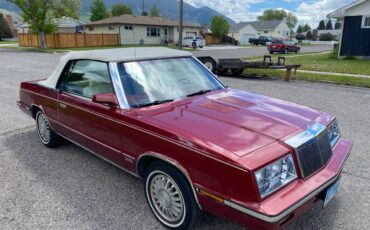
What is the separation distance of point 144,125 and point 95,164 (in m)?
1.73

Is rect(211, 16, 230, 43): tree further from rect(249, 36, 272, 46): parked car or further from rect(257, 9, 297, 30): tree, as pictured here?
rect(257, 9, 297, 30): tree

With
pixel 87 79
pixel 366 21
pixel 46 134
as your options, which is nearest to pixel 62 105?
pixel 87 79

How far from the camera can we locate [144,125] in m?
2.79

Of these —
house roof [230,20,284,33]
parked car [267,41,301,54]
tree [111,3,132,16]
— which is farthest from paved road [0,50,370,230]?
tree [111,3,132,16]

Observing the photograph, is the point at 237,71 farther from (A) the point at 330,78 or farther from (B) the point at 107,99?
(B) the point at 107,99

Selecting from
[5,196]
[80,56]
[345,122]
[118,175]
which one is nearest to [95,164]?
[118,175]

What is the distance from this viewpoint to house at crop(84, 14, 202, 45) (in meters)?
42.0

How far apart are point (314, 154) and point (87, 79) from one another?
279 cm

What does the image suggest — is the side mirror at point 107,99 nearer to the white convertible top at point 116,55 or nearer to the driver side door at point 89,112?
the driver side door at point 89,112

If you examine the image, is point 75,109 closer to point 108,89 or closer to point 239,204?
point 108,89

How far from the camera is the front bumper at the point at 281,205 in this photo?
80.5 inches

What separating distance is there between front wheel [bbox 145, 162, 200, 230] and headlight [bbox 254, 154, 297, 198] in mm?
650

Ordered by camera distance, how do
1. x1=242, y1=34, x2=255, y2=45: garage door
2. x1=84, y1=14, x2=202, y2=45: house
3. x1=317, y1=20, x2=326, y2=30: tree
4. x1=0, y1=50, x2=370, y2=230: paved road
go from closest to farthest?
1. x1=0, y1=50, x2=370, y2=230: paved road
2. x1=84, y1=14, x2=202, y2=45: house
3. x1=242, y1=34, x2=255, y2=45: garage door
4. x1=317, y1=20, x2=326, y2=30: tree

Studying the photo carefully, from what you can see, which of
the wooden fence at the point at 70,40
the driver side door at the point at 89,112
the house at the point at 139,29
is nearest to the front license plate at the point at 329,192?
the driver side door at the point at 89,112
